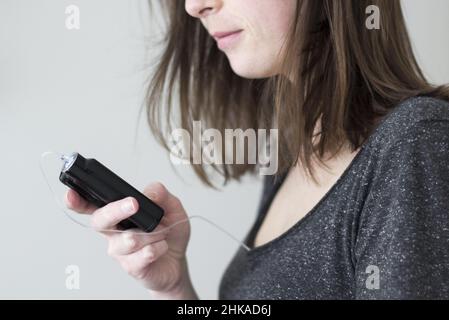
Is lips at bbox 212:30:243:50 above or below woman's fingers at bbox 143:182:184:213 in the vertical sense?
above

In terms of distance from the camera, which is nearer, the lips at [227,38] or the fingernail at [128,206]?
the fingernail at [128,206]

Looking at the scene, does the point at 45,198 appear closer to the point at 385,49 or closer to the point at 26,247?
the point at 26,247

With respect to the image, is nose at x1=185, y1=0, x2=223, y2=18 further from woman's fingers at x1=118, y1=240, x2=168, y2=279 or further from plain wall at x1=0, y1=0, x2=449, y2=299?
woman's fingers at x1=118, y1=240, x2=168, y2=279

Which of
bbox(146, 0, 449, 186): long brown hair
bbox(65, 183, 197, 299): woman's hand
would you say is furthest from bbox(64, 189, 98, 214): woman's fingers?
bbox(146, 0, 449, 186): long brown hair

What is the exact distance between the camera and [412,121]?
1.44 ft

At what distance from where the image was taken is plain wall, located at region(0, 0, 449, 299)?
0.60 m

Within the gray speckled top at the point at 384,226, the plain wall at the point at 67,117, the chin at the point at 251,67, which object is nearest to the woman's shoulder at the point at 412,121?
the gray speckled top at the point at 384,226

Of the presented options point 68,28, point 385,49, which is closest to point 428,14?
point 385,49

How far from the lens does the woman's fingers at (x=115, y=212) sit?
491 mm

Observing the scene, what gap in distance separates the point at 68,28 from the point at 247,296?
0.38m

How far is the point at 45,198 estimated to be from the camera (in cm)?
61

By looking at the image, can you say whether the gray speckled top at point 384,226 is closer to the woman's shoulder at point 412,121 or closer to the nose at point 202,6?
the woman's shoulder at point 412,121

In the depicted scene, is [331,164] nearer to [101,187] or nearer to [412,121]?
[412,121]

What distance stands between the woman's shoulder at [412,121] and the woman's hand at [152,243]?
238 mm
